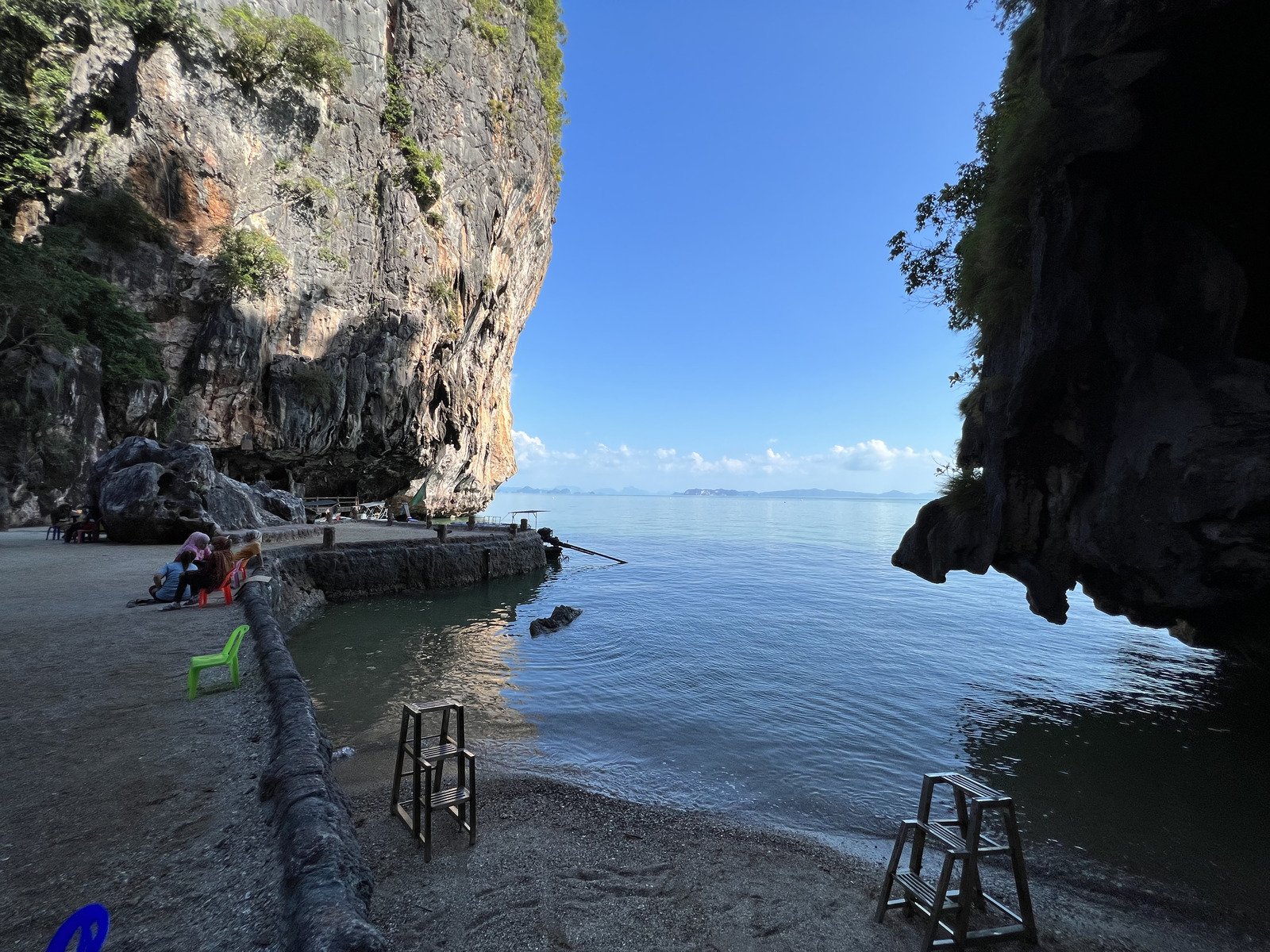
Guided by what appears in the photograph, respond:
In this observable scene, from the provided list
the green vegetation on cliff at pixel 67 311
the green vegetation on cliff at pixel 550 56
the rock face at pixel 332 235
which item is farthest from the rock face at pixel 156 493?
the green vegetation on cliff at pixel 550 56

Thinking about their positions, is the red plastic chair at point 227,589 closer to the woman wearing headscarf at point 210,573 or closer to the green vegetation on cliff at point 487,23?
the woman wearing headscarf at point 210,573

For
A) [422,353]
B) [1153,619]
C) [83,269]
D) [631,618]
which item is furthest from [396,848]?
[422,353]

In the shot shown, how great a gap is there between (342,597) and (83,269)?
63.4ft

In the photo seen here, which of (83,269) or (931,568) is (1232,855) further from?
(83,269)

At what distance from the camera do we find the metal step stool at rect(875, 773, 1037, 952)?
4680 millimetres

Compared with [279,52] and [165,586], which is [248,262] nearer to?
[279,52]

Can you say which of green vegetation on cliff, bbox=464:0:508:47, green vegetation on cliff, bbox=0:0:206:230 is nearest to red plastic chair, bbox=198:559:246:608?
green vegetation on cliff, bbox=0:0:206:230

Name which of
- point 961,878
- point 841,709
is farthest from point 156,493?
point 961,878

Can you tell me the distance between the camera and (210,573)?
35.0 ft

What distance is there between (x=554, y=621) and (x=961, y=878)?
50.2 ft

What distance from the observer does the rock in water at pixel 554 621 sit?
1820 cm

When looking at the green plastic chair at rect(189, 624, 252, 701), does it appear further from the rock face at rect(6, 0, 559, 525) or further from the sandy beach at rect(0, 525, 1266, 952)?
the rock face at rect(6, 0, 559, 525)

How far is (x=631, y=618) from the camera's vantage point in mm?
21156

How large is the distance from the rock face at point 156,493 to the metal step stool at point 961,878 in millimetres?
19546
